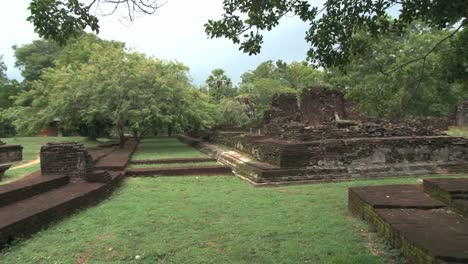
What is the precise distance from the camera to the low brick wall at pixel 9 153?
15361mm

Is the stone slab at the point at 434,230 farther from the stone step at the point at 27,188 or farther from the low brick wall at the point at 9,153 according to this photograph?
the low brick wall at the point at 9,153

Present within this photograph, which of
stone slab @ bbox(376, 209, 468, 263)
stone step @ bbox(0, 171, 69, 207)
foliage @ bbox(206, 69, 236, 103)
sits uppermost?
foliage @ bbox(206, 69, 236, 103)

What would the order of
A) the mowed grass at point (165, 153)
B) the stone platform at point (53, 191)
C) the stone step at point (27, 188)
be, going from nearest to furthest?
the stone platform at point (53, 191)
the stone step at point (27, 188)
the mowed grass at point (165, 153)

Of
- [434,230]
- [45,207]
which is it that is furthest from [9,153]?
[434,230]

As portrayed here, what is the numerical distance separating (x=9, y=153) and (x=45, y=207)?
36.3ft

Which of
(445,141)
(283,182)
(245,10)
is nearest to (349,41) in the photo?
(245,10)

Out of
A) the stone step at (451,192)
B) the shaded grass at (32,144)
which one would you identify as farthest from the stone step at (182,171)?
the shaded grass at (32,144)

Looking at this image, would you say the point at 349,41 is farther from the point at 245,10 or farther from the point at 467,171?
the point at 467,171

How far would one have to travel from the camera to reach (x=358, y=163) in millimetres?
10461

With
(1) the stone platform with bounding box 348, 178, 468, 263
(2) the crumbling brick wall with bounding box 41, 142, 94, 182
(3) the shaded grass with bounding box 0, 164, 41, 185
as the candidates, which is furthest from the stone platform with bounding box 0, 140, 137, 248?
(1) the stone platform with bounding box 348, 178, 468, 263

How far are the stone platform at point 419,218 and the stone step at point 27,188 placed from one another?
5299mm

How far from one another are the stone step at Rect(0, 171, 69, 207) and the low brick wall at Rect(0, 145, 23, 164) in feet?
26.9

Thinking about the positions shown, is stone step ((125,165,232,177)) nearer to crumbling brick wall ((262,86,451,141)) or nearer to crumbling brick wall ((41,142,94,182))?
crumbling brick wall ((262,86,451,141))

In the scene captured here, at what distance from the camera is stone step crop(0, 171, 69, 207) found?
6.62m
